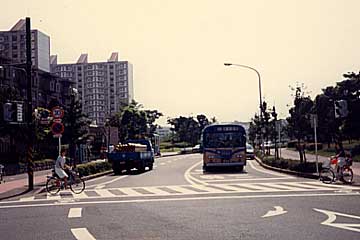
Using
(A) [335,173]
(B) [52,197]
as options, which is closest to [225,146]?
(A) [335,173]

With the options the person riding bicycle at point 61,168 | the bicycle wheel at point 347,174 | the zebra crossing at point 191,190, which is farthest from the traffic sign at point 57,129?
the bicycle wheel at point 347,174

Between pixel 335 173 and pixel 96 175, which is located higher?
pixel 335 173

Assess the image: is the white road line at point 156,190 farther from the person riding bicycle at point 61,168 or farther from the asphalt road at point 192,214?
the person riding bicycle at point 61,168

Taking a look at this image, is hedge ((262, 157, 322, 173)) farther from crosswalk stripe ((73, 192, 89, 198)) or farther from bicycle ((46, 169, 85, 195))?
crosswalk stripe ((73, 192, 89, 198))

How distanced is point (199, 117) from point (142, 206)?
126034mm

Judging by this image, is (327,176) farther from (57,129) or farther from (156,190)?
(57,129)

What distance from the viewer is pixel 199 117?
143625 mm

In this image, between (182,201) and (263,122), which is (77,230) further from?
(263,122)

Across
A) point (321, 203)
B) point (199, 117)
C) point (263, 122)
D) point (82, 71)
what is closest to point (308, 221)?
point (321, 203)

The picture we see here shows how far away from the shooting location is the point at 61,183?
80.5ft

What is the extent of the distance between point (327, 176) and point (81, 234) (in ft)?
49.9

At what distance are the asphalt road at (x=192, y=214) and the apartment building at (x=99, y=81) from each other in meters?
103

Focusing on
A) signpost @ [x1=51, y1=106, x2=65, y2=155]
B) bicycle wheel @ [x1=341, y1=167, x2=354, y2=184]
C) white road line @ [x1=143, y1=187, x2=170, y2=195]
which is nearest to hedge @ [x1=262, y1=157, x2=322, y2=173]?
bicycle wheel @ [x1=341, y1=167, x2=354, y2=184]

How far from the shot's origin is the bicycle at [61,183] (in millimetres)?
24547
